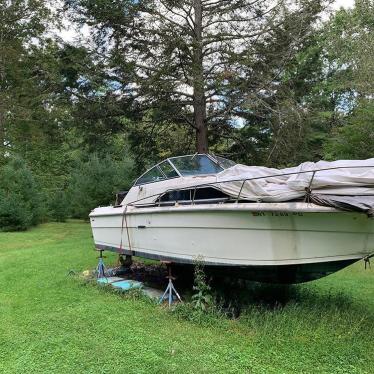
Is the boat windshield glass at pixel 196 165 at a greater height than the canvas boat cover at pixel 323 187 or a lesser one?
greater

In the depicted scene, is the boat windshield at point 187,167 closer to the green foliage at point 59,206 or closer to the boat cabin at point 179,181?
the boat cabin at point 179,181

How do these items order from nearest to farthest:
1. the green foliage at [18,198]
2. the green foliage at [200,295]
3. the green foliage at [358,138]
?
the green foliage at [200,295] → the green foliage at [358,138] → the green foliage at [18,198]

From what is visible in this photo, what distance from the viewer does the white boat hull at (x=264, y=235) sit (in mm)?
3854

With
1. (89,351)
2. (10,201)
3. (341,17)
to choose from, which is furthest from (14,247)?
(341,17)

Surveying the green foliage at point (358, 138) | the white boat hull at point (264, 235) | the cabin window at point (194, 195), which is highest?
the green foliage at point (358, 138)

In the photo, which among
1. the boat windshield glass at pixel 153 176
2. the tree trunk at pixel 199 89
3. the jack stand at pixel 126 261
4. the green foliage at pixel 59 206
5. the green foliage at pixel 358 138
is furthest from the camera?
the green foliage at pixel 59 206

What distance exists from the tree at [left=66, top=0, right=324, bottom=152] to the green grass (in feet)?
18.9

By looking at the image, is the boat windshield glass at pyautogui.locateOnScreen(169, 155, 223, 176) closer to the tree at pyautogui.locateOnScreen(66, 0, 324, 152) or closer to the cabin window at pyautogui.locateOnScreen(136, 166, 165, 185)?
the cabin window at pyautogui.locateOnScreen(136, 166, 165, 185)

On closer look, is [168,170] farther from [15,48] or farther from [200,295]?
[15,48]

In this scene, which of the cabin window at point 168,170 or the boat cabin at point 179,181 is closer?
the boat cabin at point 179,181

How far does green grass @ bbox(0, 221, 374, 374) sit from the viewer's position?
3.43m

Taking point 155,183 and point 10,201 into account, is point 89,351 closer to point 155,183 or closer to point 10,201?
point 155,183

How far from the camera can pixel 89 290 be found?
595 cm

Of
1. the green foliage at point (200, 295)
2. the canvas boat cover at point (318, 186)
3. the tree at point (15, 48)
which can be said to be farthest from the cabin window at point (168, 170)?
the tree at point (15, 48)
